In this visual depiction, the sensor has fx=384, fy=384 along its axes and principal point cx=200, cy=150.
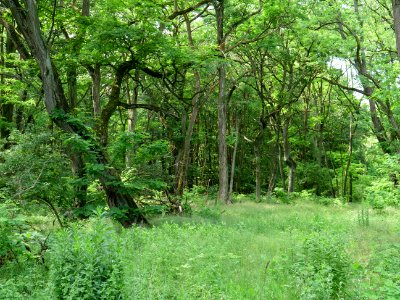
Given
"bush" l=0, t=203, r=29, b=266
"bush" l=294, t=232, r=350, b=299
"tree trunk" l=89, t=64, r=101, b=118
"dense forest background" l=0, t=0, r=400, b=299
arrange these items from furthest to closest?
"tree trunk" l=89, t=64, r=101, b=118 → "dense forest background" l=0, t=0, r=400, b=299 → "bush" l=0, t=203, r=29, b=266 → "bush" l=294, t=232, r=350, b=299

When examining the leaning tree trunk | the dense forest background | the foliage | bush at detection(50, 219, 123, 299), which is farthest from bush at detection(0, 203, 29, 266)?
the leaning tree trunk

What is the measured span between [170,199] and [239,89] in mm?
12057

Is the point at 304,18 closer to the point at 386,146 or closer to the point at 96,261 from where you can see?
the point at 386,146

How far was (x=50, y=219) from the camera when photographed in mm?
12031

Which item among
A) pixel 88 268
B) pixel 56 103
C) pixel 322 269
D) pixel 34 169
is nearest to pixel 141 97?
pixel 56 103

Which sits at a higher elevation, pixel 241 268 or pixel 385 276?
pixel 385 276

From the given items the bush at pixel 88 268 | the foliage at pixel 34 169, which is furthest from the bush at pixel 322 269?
the foliage at pixel 34 169

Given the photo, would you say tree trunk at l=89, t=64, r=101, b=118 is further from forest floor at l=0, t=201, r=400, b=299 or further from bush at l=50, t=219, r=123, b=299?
bush at l=50, t=219, r=123, b=299

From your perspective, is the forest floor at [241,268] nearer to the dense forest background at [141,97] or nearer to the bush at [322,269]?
the bush at [322,269]

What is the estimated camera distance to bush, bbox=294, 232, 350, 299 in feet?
15.2

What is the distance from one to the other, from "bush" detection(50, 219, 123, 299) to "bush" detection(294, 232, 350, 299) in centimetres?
241

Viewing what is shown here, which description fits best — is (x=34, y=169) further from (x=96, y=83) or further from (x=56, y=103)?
(x=96, y=83)

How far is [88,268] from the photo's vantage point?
16.1ft

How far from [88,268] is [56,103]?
6.66 meters
